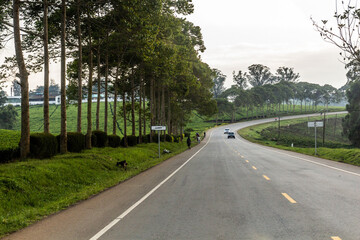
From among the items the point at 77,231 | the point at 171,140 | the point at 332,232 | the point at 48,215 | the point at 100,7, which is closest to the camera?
Result: the point at 332,232

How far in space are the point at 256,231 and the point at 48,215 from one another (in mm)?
4838

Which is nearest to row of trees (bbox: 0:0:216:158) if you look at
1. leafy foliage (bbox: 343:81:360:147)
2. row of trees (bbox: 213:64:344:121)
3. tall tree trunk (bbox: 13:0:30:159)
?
tall tree trunk (bbox: 13:0:30:159)

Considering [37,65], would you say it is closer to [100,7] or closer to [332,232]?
[100,7]

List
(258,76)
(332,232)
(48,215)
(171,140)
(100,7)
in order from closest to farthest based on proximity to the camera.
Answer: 1. (332,232)
2. (48,215)
3. (100,7)
4. (171,140)
5. (258,76)

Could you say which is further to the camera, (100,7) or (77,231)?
(100,7)

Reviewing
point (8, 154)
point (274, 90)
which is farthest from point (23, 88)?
point (274, 90)

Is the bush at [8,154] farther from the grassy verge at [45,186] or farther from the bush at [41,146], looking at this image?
the grassy verge at [45,186]

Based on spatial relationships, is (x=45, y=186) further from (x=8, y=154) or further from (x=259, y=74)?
(x=259, y=74)

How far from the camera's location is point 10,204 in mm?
8055

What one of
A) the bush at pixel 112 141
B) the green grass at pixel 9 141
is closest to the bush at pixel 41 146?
the green grass at pixel 9 141

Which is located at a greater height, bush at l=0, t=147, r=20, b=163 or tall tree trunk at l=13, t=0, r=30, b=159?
tall tree trunk at l=13, t=0, r=30, b=159

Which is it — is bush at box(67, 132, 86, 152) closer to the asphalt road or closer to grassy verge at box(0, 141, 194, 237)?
grassy verge at box(0, 141, 194, 237)

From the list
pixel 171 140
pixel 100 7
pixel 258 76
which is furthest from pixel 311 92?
pixel 100 7

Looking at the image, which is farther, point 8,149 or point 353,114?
point 353,114
